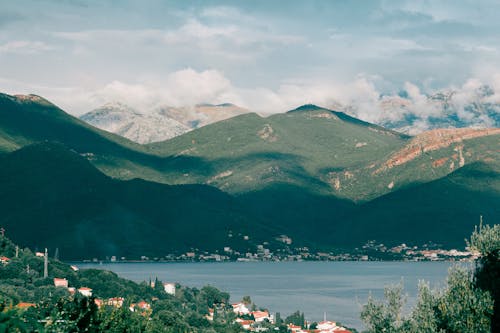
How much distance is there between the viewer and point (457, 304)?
38.1 m

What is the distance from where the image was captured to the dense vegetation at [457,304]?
37531 mm

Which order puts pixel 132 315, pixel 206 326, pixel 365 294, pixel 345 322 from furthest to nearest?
pixel 365 294 < pixel 345 322 < pixel 206 326 < pixel 132 315

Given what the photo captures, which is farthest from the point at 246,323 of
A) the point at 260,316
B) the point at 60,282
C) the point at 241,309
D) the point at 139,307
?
the point at 139,307

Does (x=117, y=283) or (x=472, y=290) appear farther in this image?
(x=117, y=283)

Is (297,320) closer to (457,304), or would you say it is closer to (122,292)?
(122,292)

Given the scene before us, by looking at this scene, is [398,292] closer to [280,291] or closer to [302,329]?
[302,329]

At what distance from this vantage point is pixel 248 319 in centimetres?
11456

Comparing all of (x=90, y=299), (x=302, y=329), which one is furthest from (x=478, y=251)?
(x=302, y=329)

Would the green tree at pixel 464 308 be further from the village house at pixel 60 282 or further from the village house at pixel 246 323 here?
the village house at pixel 60 282

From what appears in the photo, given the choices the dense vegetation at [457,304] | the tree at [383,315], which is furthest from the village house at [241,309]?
the dense vegetation at [457,304]

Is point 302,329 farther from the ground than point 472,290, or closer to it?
closer to it

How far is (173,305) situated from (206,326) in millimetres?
19445

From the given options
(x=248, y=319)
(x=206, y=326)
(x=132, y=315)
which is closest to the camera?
(x=132, y=315)

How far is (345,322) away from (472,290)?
86887 millimetres
